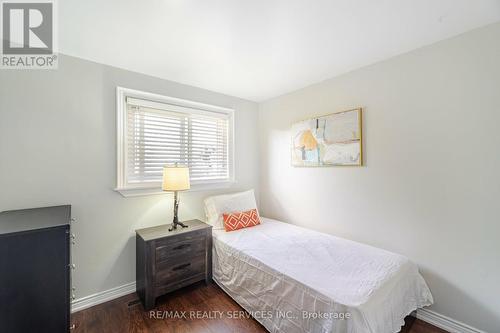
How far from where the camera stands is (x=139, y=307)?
6.51 feet

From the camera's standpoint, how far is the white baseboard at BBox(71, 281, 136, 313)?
193 cm

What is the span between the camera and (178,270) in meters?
2.12

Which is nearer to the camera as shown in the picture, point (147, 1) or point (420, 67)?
point (147, 1)

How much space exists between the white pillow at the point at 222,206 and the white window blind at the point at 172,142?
0.95 feet

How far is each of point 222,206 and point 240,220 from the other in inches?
11.4

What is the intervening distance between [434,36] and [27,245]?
122 inches

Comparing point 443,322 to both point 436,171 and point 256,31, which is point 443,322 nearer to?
point 436,171

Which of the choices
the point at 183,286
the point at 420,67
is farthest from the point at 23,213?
the point at 420,67

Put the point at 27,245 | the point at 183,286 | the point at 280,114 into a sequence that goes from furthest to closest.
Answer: the point at 280,114 → the point at 183,286 → the point at 27,245

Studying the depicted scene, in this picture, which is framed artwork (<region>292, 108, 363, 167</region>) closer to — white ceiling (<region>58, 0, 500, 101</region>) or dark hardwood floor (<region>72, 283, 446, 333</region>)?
white ceiling (<region>58, 0, 500, 101</region>)

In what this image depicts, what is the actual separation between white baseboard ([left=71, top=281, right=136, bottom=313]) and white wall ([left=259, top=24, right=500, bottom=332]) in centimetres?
231

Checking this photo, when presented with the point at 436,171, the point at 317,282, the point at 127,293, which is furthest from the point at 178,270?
the point at 436,171

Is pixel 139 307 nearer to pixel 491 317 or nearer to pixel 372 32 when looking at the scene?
pixel 491 317

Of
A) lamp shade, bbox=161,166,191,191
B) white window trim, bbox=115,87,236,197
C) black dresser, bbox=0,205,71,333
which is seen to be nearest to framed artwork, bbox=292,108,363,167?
white window trim, bbox=115,87,236,197
